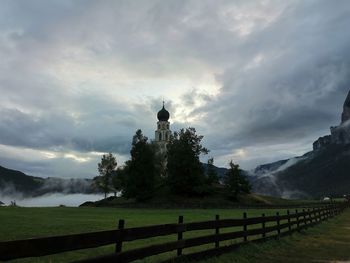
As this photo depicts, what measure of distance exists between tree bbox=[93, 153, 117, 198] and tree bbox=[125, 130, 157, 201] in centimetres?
2894

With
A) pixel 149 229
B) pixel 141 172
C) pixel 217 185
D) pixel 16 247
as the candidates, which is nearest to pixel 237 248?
pixel 149 229

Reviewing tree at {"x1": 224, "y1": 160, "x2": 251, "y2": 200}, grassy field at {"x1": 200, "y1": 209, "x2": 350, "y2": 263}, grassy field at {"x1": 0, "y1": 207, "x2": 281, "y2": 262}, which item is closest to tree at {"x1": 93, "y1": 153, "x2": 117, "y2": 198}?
tree at {"x1": 224, "y1": 160, "x2": 251, "y2": 200}

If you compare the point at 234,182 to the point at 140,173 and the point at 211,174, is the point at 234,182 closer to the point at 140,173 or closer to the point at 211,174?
the point at 211,174

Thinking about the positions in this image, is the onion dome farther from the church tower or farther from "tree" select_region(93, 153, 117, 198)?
"tree" select_region(93, 153, 117, 198)

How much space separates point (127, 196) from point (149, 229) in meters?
99.0

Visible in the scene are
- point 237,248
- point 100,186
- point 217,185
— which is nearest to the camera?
point 237,248

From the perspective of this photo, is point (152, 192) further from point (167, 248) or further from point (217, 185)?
point (167, 248)

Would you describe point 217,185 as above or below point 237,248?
above

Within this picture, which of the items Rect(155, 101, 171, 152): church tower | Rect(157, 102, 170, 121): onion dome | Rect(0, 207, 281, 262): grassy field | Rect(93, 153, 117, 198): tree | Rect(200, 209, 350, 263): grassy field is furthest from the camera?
Rect(157, 102, 170, 121): onion dome

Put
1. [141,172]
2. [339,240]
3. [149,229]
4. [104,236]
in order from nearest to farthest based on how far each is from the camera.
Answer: [104,236] → [149,229] → [339,240] → [141,172]

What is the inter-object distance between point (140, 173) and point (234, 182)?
Answer: 21340mm

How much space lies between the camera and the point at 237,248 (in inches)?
660

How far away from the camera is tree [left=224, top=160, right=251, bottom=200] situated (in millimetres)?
105688

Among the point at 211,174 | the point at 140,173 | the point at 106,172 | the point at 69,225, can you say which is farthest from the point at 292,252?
the point at 106,172
